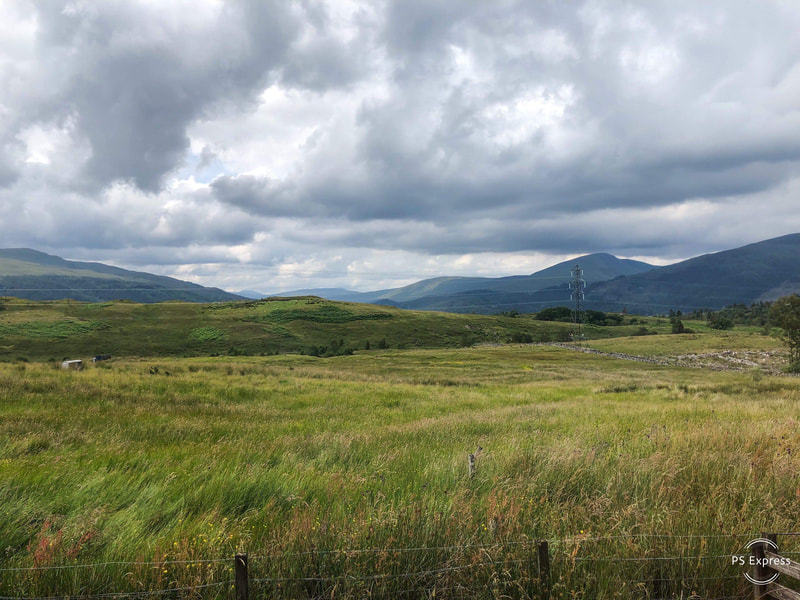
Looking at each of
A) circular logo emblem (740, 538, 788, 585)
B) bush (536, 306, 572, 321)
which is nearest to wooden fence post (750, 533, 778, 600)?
circular logo emblem (740, 538, 788, 585)

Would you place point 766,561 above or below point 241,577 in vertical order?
below

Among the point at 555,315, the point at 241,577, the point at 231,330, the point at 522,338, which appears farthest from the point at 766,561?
the point at 555,315

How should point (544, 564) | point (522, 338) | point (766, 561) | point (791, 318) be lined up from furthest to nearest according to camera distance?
point (522, 338)
point (791, 318)
point (544, 564)
point (766, 561)

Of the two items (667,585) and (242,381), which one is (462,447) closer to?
(667,585)

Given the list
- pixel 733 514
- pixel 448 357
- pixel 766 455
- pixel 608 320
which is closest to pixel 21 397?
pixel 733 514

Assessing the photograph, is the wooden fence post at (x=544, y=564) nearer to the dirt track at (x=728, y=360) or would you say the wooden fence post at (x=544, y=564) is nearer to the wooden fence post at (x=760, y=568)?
the wooden fence post at (x=760, y=568)

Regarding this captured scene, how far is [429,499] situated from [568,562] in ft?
6.40

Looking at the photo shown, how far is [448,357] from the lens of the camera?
70250 millimetres

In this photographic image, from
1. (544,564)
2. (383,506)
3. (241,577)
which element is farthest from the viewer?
(383,506)

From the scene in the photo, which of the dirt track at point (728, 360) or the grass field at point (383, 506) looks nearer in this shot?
the grass field at point (383, 506)

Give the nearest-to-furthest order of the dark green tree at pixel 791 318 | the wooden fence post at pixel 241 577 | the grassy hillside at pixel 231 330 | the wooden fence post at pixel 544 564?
the wooden fence post at pixel 241 577, the wooden fence post at pixel 544 564, the dark green tree at pixel 791 318, the grassy hillside at pixel 231 330

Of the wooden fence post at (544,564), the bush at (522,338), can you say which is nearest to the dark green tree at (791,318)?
the bush at (522,338)

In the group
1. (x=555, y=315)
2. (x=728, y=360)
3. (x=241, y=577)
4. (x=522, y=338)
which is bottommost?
(x=522, y=338)

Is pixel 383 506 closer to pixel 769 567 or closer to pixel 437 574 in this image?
pixel 437 574
